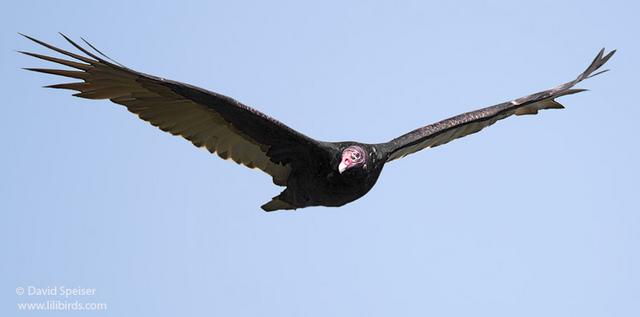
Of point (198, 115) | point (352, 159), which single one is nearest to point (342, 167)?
point (352, 159)

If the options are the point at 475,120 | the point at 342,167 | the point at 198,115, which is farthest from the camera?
the point at 475,120

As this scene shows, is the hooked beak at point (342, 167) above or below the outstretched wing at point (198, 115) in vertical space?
below

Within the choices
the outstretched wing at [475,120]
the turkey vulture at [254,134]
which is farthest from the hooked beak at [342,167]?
the outstretched wing at [475,120]

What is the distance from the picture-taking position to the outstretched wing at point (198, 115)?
29.7ft

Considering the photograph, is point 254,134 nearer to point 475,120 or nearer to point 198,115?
point 198,115

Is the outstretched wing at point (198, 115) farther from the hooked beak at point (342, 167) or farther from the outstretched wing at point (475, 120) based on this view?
the outstretched wing at point (475, 120)

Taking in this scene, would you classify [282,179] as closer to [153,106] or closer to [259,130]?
[259,130]

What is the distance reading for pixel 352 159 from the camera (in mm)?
9234

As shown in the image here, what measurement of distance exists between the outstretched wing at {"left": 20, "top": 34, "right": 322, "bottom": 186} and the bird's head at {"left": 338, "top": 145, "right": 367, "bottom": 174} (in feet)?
1.22

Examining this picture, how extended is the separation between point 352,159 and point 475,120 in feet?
7.18

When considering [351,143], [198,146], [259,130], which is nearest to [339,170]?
[351,143]

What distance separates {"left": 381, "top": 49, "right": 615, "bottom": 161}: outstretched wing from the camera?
1041cm

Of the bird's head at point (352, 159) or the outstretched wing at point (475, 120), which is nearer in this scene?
the bird's head at point (352, 159)

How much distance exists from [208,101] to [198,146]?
1.16 m
